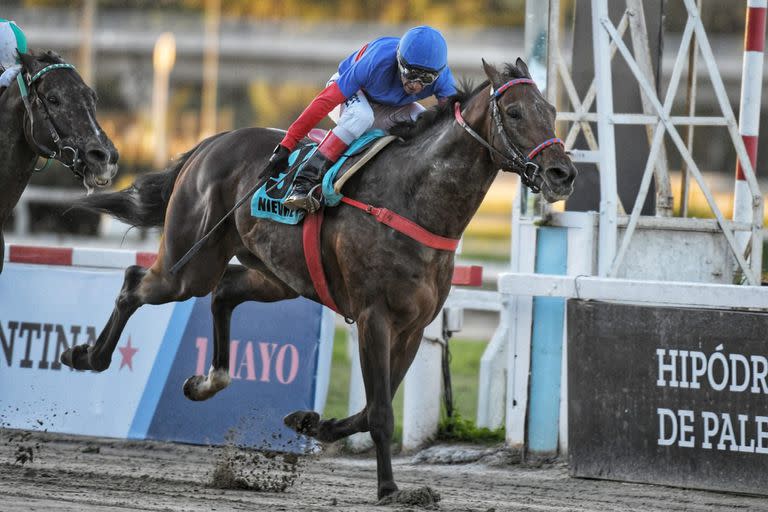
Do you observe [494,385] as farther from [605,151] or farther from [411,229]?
[411,229]

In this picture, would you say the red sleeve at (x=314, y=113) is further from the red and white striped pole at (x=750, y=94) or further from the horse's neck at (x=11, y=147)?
the red and white striped pole at (x=750, y=94)

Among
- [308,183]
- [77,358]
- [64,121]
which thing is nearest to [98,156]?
[64,121]

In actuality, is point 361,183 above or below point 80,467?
above

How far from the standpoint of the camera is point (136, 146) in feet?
113

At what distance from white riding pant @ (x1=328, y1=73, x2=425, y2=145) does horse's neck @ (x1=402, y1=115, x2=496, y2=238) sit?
1.33ft

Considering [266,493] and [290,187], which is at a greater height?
[290,187]

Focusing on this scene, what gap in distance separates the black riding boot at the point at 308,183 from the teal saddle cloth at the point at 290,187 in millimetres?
39


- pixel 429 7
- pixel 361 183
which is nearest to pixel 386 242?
pixel 361 183

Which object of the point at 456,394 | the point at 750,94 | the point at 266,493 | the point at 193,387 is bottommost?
the point at 266,493

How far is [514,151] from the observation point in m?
5.10

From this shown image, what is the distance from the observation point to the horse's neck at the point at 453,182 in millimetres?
5352

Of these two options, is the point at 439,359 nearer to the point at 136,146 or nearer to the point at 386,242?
the point at 386,242

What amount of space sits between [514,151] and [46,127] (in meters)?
2.27

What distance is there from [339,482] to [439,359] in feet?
4.57
